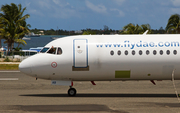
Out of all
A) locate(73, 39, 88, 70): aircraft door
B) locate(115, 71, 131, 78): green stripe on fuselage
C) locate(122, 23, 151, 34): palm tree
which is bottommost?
locate(115, 71, 131, 78): green stripe on fuselage

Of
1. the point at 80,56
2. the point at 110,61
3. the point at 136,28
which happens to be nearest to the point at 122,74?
the point at 110,61

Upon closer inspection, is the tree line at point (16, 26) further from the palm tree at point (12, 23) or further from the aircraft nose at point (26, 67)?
the aircraft nose at point (26, 67)

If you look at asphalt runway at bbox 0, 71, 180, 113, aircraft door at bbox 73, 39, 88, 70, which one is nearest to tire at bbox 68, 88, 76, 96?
asphalt runway at bbox 0, 71, 180, 113

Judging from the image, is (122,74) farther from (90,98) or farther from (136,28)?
(136,28)

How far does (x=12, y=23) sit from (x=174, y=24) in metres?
30.6

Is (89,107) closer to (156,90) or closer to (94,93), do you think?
(94,93)

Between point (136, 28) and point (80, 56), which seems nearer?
point (80, 56)

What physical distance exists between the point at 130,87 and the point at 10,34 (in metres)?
36.9

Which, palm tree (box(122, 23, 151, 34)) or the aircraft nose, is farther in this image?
palm tree (box(122, 23, 151, 34))

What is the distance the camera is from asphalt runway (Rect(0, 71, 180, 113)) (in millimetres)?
16250

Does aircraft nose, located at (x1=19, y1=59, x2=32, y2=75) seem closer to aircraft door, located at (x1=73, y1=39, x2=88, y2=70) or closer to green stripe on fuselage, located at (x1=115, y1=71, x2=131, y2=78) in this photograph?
aircraft door, located at (x1=73, y1=39, x2=88, y2=70)

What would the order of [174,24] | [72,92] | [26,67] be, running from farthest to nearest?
[174,24] → [72,92] → [26,67]

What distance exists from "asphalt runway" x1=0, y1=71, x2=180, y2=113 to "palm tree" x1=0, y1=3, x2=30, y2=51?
29.8 m

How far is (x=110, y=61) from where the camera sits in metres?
19.6
